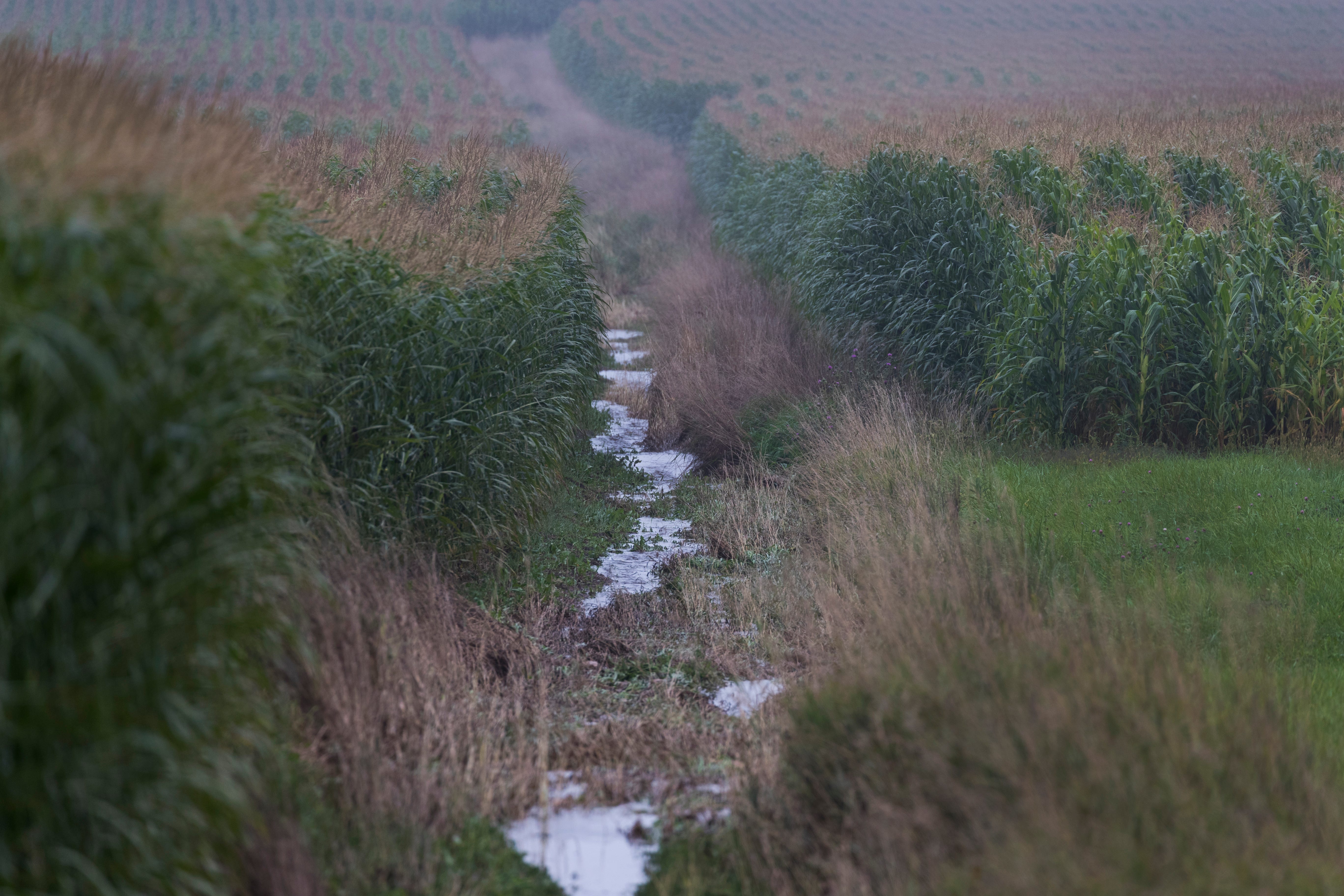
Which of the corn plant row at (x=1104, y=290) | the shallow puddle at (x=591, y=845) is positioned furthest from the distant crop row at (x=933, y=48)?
the shallow puddle at (x=591, y=845)

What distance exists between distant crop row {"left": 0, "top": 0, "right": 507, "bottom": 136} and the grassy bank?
54.2 feet

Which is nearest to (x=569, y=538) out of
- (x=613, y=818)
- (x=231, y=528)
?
(x=613, y=818)

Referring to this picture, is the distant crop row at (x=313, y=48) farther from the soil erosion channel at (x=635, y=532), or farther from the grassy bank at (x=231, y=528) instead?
the grassy bank at (x=231, y=528)

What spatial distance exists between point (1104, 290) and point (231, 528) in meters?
7.92

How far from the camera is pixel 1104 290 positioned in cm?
902

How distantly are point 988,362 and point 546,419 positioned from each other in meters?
4.32

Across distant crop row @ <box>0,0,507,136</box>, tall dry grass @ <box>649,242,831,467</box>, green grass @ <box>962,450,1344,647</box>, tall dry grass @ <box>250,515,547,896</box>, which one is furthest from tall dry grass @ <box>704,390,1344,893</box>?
distant crop row @ <box>0,0,507,136</box>

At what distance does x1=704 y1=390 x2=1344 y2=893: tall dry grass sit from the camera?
2930 mm

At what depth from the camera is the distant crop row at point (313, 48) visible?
94.5ft

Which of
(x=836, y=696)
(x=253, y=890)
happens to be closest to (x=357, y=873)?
(x=253, y=890)

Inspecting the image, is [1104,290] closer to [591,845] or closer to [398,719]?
[591,845]

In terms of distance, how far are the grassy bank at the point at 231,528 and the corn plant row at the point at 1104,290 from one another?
5167mm

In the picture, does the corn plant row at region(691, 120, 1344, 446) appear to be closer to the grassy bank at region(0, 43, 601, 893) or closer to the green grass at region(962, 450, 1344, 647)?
the green grass at region(962, 450, 1344, 647)

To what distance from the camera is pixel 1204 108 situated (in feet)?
62.3
